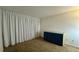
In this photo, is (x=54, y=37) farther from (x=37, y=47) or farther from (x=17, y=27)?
(x=17, y=27)

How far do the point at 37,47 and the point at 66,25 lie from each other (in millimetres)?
623

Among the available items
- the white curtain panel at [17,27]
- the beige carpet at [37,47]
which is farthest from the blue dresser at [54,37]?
the white curtain panel at [17,27]

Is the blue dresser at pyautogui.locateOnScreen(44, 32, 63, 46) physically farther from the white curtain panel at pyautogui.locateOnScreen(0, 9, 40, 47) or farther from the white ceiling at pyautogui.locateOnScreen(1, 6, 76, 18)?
the white ceiling at pyautogui.locateOnScreen(1, 6, 76, 18)

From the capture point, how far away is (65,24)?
4.57 feet

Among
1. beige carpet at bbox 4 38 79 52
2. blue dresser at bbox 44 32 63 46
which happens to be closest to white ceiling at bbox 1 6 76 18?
blue dresser at bbox 44 32 63 46

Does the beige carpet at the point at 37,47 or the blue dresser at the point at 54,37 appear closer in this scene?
the beige carpet at the point at 37,47

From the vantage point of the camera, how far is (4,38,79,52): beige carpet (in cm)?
127

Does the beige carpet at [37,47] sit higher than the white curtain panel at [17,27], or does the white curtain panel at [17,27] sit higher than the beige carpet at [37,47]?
the white curtain panel at [17,27]

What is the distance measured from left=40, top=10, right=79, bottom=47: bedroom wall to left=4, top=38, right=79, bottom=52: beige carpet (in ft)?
0.41

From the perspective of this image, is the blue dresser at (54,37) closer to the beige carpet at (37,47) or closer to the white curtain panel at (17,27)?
the beige carpet at (37,47)

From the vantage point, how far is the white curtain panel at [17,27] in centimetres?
122

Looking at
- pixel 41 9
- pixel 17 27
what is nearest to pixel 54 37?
pixel 41 9

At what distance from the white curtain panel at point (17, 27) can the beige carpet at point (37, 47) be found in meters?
0.07

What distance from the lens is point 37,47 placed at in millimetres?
1354
